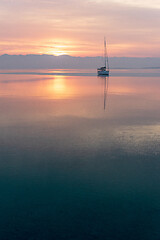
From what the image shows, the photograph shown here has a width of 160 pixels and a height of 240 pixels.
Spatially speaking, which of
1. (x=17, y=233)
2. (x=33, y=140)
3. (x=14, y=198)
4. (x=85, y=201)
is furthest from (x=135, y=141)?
(x=17, y=233)

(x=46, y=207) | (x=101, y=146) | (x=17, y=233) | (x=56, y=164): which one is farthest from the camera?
(x=101, y=146)

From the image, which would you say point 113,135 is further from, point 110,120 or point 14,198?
point 14,198

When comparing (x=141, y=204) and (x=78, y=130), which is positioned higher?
(x=78, y=130)

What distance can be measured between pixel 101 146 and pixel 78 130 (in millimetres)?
3829

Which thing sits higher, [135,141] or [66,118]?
[66,118]

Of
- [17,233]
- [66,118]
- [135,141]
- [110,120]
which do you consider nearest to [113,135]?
[135,141]

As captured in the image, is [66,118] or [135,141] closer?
[135,141]

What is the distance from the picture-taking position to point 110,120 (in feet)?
73.7

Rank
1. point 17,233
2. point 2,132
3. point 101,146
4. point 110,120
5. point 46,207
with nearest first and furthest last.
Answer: point 17,233 → point 46,207 → point 101,146 → point 2,132 → point 110,120

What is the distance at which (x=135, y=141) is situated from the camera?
641 inches

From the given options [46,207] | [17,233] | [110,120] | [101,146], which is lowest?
[17,233]

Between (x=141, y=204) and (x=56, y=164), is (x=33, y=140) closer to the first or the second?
(x=56, y=164)

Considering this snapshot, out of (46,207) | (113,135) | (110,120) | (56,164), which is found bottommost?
(46,207)

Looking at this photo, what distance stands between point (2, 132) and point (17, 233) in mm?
11108
